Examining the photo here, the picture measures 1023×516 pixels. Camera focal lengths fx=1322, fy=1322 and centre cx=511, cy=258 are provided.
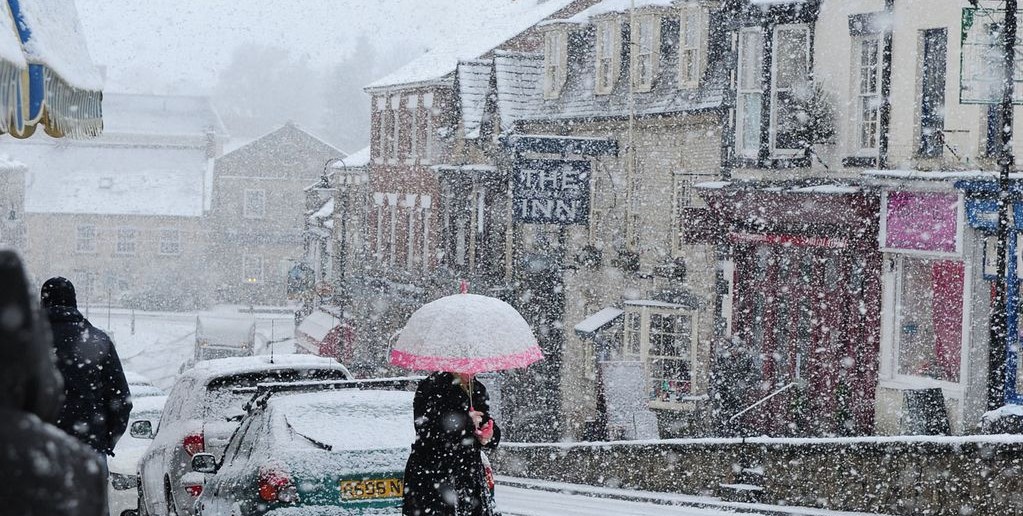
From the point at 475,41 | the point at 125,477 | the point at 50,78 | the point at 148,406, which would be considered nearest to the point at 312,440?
the point at 50,78

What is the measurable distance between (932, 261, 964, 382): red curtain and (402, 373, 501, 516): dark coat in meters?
13.5

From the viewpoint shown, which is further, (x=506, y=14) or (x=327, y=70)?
(x=327, y=70)

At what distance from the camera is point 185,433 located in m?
11.2

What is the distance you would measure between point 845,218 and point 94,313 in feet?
171

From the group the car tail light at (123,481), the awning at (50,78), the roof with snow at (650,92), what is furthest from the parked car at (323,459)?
the roof with snow at (650,92)

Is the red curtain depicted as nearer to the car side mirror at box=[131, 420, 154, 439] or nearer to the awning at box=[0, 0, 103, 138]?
the car side mirror at box=[131, 420, 154, 439]

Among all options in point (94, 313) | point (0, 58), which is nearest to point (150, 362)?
point (94, 313)

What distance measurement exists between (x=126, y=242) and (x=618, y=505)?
60.3 meters

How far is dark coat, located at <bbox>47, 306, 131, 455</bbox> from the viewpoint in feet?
23.8

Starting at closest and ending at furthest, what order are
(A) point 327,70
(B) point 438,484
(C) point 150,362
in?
1. (B) point 438,484
2. (C) point 150,362
3. (A) point 327,70

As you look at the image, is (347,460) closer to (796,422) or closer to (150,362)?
(796,422)

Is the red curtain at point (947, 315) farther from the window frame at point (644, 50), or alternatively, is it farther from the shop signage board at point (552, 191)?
the window frame at point (644, 50)

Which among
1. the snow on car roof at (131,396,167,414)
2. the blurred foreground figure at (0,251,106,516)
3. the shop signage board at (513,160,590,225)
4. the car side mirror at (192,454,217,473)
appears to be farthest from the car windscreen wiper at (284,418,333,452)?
the shop signage board at (513,160,590,225)

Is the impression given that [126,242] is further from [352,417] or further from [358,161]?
[352,417]
